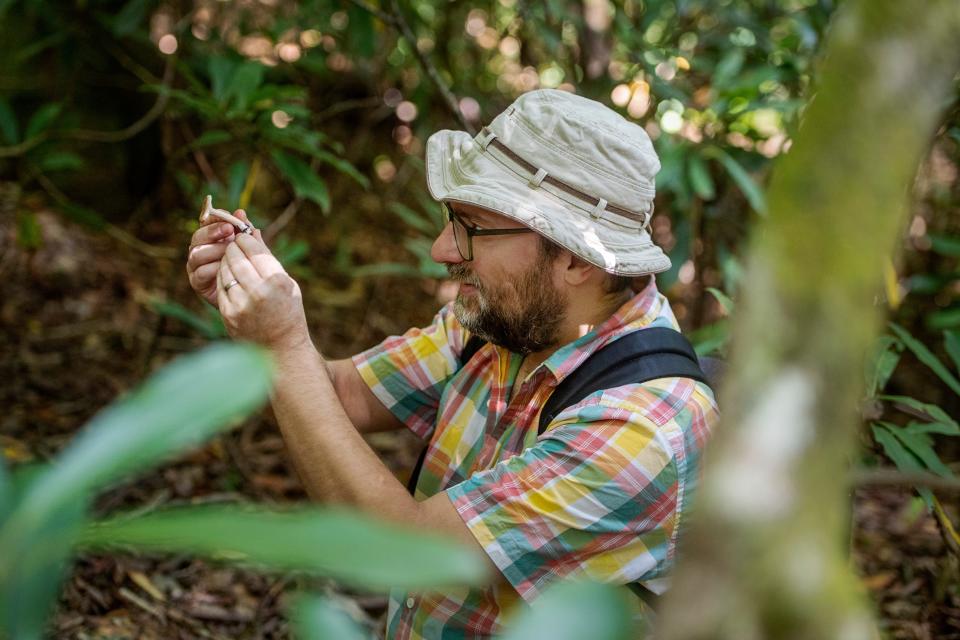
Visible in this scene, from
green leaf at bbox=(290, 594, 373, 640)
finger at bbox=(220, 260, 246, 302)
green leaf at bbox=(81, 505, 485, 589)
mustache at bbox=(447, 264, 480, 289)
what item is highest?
green leaf at bbox=(81, 505, 485, 589)

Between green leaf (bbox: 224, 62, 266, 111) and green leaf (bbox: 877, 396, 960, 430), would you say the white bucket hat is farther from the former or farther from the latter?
green leaf (bbox: 224, 62, 266, 111)

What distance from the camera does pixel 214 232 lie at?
66.9 inches

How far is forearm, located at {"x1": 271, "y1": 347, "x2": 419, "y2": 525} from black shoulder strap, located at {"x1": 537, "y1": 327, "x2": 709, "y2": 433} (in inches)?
11.9

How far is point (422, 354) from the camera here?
1955 mm

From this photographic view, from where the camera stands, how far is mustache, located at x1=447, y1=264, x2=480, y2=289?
1743 mm

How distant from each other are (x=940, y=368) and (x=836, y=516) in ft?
5.47

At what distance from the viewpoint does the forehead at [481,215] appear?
1.68 metres

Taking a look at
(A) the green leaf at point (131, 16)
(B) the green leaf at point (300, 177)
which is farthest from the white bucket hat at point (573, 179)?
(A) the green leaf at point (131, 16)

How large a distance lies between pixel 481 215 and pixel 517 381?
1.10 feet

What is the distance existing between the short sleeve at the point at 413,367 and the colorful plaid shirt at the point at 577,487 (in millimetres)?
265

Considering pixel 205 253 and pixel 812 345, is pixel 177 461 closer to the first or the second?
pixel 205 253

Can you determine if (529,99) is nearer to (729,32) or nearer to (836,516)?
(836,516)

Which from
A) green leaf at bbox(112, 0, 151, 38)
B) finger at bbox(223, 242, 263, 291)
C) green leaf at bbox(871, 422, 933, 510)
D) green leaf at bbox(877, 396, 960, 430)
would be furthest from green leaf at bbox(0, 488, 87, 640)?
green leaf at bbox(112, 0, 151, 38)

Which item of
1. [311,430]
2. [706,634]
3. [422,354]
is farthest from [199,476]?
[706,634]
